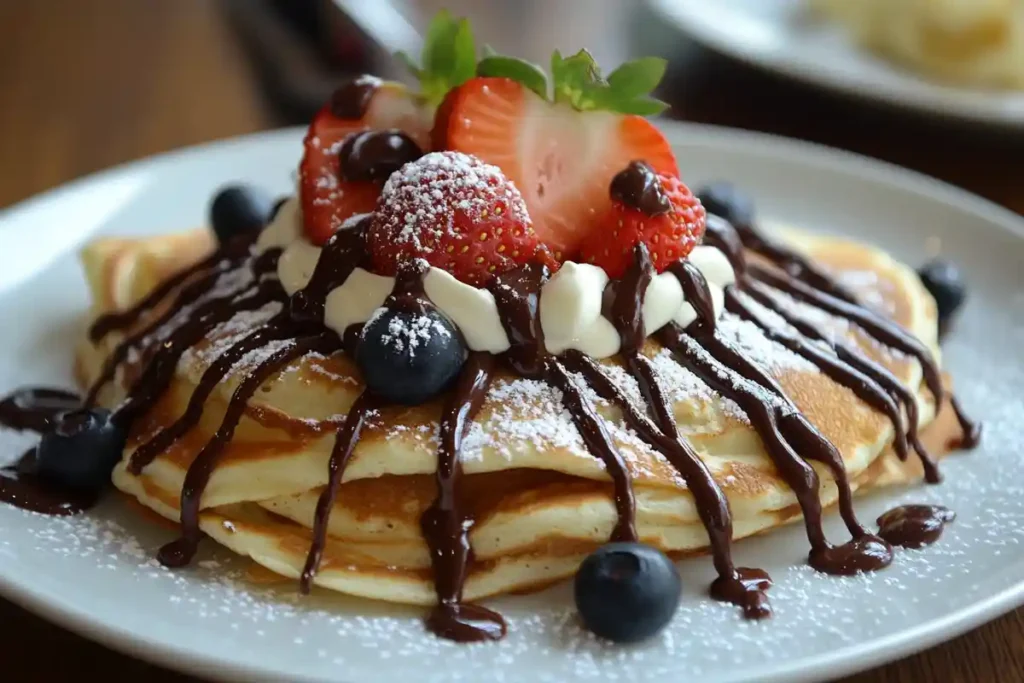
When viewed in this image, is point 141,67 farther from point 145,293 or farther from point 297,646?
point 297,646

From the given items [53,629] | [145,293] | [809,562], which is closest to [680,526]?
[809,562]

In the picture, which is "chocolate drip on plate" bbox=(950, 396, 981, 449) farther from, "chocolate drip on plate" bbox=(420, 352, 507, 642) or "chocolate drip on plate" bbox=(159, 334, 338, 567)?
"chocolate drip on plate" bbox=(159, 334, 338, 567)

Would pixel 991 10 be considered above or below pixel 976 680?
above

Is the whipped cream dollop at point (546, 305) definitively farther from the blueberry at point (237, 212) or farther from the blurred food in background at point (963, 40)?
the blurred food in background at point (963, 40)

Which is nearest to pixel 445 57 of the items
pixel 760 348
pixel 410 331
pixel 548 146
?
pixel 548 146

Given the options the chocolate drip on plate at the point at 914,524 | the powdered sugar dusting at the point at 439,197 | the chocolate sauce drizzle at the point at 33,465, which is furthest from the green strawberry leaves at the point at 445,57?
the chocolate drip on plate at the point at 914,524

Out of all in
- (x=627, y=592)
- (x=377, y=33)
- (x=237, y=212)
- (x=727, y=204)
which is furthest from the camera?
(x=377, y=33)

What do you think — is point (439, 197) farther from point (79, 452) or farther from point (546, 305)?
point (79, 452)

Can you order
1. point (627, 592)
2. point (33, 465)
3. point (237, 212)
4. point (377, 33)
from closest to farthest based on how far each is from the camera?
point (627, 592), point (33, 465), point (237, 212), point (377, 33)
